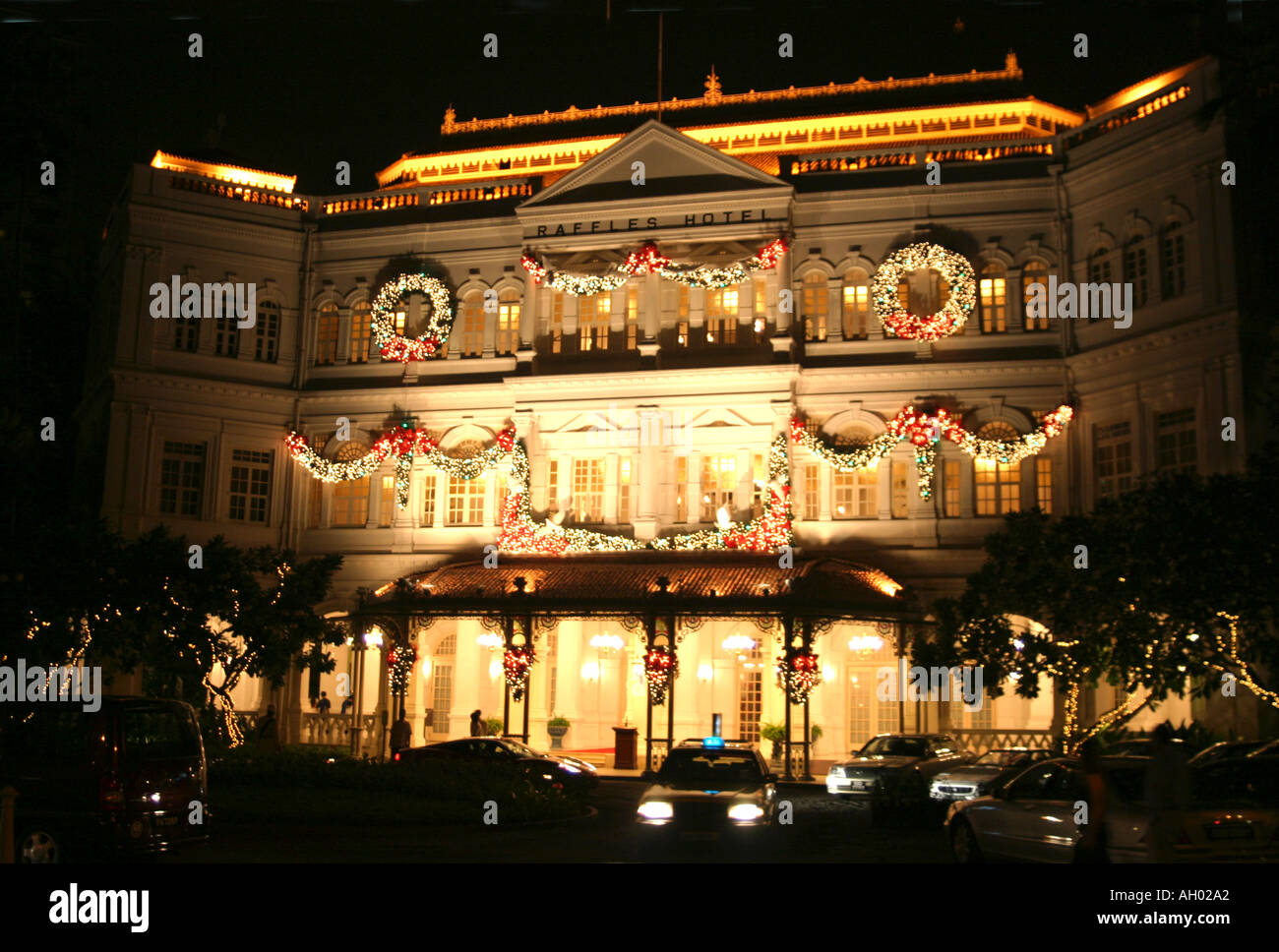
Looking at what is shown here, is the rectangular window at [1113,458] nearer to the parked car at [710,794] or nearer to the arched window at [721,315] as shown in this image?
the arched window at [721,315]

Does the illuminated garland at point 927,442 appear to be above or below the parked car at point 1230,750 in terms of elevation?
above

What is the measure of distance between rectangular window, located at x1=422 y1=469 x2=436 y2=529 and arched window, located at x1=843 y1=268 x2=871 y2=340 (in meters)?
12.1

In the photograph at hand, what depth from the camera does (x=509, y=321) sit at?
36.8 metres

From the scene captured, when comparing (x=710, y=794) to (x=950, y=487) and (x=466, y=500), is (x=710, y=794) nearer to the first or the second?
(x=950, y=487)

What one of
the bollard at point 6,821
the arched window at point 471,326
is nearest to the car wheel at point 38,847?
the bollard at point 6,821

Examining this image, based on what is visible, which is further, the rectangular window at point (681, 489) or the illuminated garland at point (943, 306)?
the rectangular window at point (681, 489)

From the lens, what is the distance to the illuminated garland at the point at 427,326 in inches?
1441

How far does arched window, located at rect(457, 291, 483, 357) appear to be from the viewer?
36.9 metres

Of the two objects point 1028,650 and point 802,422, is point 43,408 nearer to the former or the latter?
point 802,422

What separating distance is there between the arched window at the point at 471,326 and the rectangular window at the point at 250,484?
642 cm

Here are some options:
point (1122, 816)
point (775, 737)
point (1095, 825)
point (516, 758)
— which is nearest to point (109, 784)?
point (1095, 825)

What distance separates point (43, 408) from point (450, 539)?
15.2m

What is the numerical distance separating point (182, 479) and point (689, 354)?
564 inches
